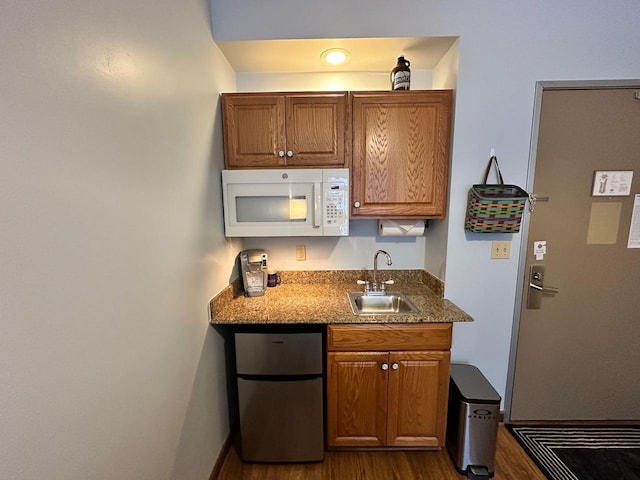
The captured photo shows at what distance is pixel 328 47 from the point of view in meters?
1.71

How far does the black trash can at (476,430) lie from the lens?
1.53 meters

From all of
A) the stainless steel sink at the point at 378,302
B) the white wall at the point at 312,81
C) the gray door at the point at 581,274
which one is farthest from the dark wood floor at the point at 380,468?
the white wall at the point at 312,81

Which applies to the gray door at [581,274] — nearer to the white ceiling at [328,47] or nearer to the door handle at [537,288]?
the door handle at [537,288]

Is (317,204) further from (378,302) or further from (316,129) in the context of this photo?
(378,302)

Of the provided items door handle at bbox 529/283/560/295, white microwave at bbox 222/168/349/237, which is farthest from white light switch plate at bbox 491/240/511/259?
white microwave at bbox 222/168/349/237

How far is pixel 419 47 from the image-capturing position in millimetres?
1702

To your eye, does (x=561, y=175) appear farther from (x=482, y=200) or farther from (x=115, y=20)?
(x=115, y=20)

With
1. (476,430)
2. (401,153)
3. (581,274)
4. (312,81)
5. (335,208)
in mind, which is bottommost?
(476,430)

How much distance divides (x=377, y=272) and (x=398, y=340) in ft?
2.20

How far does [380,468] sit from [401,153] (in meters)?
1.93

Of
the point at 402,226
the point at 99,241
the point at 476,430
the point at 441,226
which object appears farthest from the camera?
the point at 402,226

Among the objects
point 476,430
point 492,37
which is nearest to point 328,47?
point 492,37

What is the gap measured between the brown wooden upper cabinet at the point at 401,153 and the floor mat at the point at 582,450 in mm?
1612

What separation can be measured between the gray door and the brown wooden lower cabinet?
712mm
